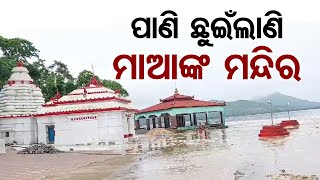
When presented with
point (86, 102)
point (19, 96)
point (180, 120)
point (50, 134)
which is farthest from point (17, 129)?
point (180, 120)

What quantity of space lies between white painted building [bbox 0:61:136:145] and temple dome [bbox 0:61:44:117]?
0.36ft

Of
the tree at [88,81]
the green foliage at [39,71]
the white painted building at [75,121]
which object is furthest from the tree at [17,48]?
the white painted building at [75,121]

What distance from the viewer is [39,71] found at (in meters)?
49.7

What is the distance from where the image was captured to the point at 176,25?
15.2m

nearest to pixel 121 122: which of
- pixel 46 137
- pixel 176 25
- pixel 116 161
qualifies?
pixel 46 137

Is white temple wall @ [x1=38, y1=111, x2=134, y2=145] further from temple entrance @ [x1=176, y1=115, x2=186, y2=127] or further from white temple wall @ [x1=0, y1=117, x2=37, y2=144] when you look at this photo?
temple entrance @ [x1=176, y1=115, x2=186, y2=127]

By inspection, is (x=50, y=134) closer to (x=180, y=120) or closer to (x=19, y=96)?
(x=19, y=96)

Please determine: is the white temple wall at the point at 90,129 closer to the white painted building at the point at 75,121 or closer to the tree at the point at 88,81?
the white painted building at the point at 75,121

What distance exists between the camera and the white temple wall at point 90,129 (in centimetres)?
2941

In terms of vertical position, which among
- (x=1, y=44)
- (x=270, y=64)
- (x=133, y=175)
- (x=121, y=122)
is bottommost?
(x=133, y=175)

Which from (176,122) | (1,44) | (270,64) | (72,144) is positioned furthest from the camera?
(176,122)

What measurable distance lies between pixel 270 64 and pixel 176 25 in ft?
20.1

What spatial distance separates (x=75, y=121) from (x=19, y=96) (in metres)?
6.27

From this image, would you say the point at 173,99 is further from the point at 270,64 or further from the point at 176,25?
the point at 176,25
